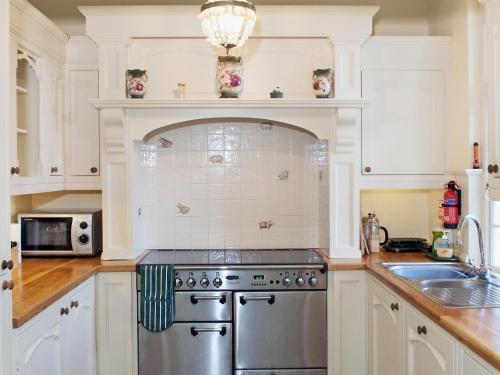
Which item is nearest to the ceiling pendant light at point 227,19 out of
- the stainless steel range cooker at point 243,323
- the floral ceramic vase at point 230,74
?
the floral ceramic vase at point 230,74

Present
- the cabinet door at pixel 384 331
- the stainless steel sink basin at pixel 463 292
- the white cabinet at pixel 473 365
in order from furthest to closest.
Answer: the cabinet door at pixel 384 331 → the stainless steel sink basin at pixel 463 292 → the white cabinet at pixel 473 365

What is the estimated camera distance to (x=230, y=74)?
102 inches

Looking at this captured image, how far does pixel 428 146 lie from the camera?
9.41 ft

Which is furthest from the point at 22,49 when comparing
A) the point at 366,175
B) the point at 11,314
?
the point at 366,175

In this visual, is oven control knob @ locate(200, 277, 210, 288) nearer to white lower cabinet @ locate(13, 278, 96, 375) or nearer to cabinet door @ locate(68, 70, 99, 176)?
white lower cabinet @ locate(13, 278, 96, 375)

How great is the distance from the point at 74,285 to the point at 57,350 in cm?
33

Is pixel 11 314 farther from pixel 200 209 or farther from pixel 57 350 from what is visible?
pixel 200 209

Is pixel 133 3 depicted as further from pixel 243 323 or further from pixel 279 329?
pixel 279 329

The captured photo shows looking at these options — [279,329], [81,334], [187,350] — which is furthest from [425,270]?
[81,334]

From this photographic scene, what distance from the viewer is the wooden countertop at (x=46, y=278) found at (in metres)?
1.80

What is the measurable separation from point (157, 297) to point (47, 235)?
81cm

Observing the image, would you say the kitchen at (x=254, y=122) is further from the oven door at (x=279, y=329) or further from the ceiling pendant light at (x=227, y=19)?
the ceiling pendant light at (x=227, y=19)

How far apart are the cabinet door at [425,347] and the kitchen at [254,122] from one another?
18cm

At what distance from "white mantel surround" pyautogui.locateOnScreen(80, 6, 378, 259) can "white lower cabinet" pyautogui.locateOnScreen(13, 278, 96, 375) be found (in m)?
0.44
